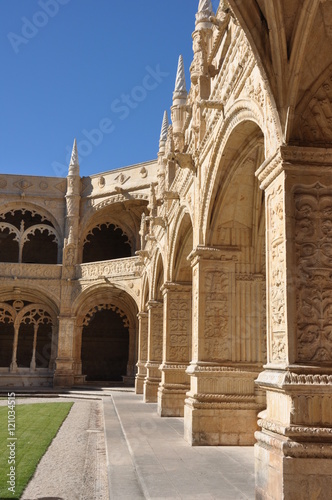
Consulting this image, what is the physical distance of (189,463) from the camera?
23.9 ft

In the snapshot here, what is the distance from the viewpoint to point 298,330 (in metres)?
4.77

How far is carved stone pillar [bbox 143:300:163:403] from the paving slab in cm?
630

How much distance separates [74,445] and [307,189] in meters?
7.04

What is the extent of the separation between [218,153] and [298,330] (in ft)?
13.9

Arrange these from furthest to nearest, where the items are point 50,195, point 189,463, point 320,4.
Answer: point 50,195
point 189,463
point 320,4

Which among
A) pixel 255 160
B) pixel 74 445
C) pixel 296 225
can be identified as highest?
pixel 255 160

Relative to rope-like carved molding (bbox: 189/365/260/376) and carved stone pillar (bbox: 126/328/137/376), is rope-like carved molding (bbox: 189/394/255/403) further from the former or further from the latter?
carved stone pillar (bbox: 126/328/137/376)

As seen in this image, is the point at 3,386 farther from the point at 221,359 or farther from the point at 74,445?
the point at 221,359

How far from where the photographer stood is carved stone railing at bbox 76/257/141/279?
24781 mm

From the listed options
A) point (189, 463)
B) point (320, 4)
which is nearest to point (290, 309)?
point (320, 4)

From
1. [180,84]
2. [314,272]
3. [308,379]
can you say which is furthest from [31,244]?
[308,379]

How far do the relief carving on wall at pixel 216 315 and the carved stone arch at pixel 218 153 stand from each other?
2.28ft

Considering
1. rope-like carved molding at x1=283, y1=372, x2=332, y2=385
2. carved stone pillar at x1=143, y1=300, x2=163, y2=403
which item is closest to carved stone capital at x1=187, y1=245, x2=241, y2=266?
rope-like carved molding at x1=283, y1=372, x2=332, y2=385

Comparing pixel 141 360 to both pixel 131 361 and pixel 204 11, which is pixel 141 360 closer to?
pixel 131 361
